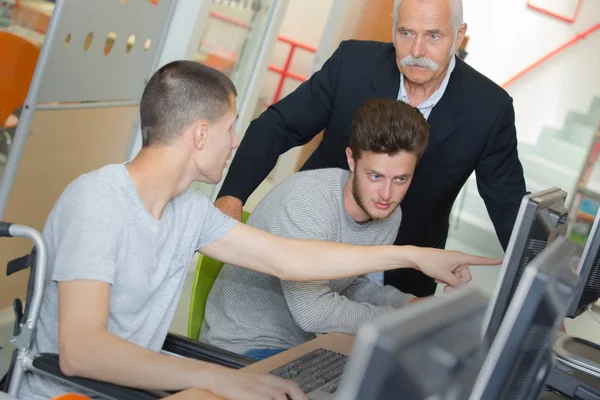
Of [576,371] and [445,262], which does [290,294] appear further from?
[576,371]

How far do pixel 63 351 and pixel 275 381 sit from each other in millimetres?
370

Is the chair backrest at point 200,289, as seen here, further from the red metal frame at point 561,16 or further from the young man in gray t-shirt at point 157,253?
the red metal frame at point 561,16

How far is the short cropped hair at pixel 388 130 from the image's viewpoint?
228 cm

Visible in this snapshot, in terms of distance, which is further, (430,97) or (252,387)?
(430,97)

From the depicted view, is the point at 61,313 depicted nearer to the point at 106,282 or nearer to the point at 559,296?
the point at 106,282

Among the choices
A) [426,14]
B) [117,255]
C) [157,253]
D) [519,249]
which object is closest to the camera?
[519,249]

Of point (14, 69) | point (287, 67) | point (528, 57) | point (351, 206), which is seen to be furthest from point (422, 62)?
point (528, 57)

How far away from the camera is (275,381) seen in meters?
1.56

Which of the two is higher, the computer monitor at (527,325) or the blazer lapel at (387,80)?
the blazer lapel at (387,80)

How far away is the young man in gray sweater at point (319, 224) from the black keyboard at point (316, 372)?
0.93 ft

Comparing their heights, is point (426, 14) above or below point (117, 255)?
above

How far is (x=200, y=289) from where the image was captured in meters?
2.30

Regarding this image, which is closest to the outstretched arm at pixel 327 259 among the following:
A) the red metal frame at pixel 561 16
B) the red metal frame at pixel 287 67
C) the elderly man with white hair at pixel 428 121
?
the elderly man with white hair at pixel 428 121

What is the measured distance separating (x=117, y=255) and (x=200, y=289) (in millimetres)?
700
